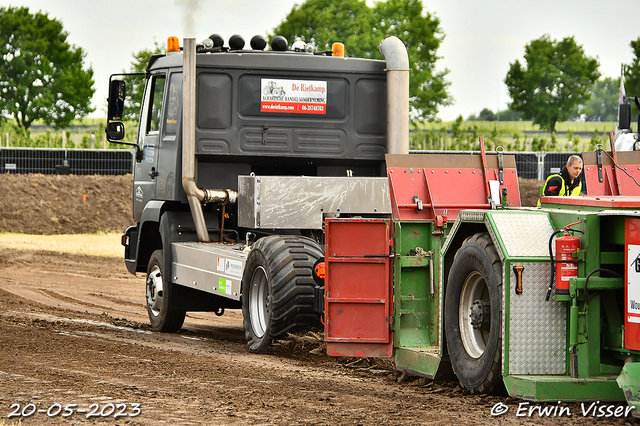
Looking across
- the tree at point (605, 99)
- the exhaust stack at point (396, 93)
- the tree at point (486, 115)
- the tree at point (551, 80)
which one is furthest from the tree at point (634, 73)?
the tree at point (605, 99)

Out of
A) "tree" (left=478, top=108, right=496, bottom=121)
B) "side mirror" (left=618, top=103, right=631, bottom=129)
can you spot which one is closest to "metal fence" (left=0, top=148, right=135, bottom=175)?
"side mirror" (left=618, top=103, right=631, bottom=129)

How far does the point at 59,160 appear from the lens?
2970 centimetres

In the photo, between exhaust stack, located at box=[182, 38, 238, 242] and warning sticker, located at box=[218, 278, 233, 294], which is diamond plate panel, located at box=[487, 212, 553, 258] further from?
exhaust stack, located at box=[182, 38, 238, 242]

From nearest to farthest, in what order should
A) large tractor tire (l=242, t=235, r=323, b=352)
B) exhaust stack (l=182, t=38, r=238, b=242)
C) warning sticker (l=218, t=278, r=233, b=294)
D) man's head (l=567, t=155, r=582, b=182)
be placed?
large tractor tire (l=242, t=235, r=323, b=352) → man's head (l=567, t=155, r=582, b=182) → warning sticker (l=218, t=278, r=233, b=294) → exhaust stack (l=182, t=38, r=238, b=242)

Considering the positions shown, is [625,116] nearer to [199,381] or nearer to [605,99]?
[199,381]

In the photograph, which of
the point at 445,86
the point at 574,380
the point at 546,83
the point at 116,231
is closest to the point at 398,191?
the point at 574,380

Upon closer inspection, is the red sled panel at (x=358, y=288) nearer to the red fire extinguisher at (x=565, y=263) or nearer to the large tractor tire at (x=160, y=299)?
the red fire extinguisher at (x=565, y=263)

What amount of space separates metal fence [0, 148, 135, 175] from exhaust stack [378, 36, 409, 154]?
64.3 ft

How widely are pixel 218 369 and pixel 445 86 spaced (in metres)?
41.8

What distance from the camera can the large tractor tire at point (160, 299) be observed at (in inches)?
447

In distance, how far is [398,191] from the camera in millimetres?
7848

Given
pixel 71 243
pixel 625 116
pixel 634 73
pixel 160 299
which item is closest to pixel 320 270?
pixel 160 299

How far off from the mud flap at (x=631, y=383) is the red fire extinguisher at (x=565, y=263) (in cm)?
63

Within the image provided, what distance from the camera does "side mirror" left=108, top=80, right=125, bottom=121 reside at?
11.7 m
